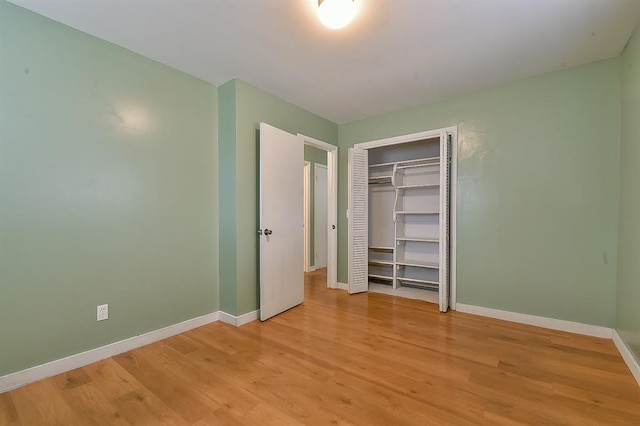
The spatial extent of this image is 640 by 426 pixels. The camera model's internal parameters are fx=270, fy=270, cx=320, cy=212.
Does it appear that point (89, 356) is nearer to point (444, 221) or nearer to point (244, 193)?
point (244, 193)

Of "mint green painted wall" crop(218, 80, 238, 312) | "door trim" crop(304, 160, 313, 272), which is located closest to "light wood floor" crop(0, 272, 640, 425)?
"mint green painted wall" crop(218, 80, 238, 312)

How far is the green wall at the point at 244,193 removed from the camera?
275cm

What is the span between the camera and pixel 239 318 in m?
2.73

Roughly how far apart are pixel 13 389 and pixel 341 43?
3274mm

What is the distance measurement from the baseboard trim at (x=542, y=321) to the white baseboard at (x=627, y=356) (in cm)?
11

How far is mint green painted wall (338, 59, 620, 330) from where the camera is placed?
240cm

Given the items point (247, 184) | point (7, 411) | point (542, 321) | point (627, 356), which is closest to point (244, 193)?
point (247, 184)

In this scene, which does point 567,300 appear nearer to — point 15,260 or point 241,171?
point 241,171

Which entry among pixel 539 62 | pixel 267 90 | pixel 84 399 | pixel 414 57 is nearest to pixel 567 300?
pixel 539 62

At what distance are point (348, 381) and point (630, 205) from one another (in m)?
2.49

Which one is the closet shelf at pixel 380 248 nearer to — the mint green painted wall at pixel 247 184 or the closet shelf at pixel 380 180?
the closet shelf at pixel 380 180

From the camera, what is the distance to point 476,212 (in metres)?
3.02

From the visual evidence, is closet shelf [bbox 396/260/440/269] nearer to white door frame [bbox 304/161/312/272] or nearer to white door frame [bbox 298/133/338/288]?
white door frame [bbox 298/133/338/288]

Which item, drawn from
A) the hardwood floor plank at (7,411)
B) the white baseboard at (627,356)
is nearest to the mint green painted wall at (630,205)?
the white baseboard at (627,356)
